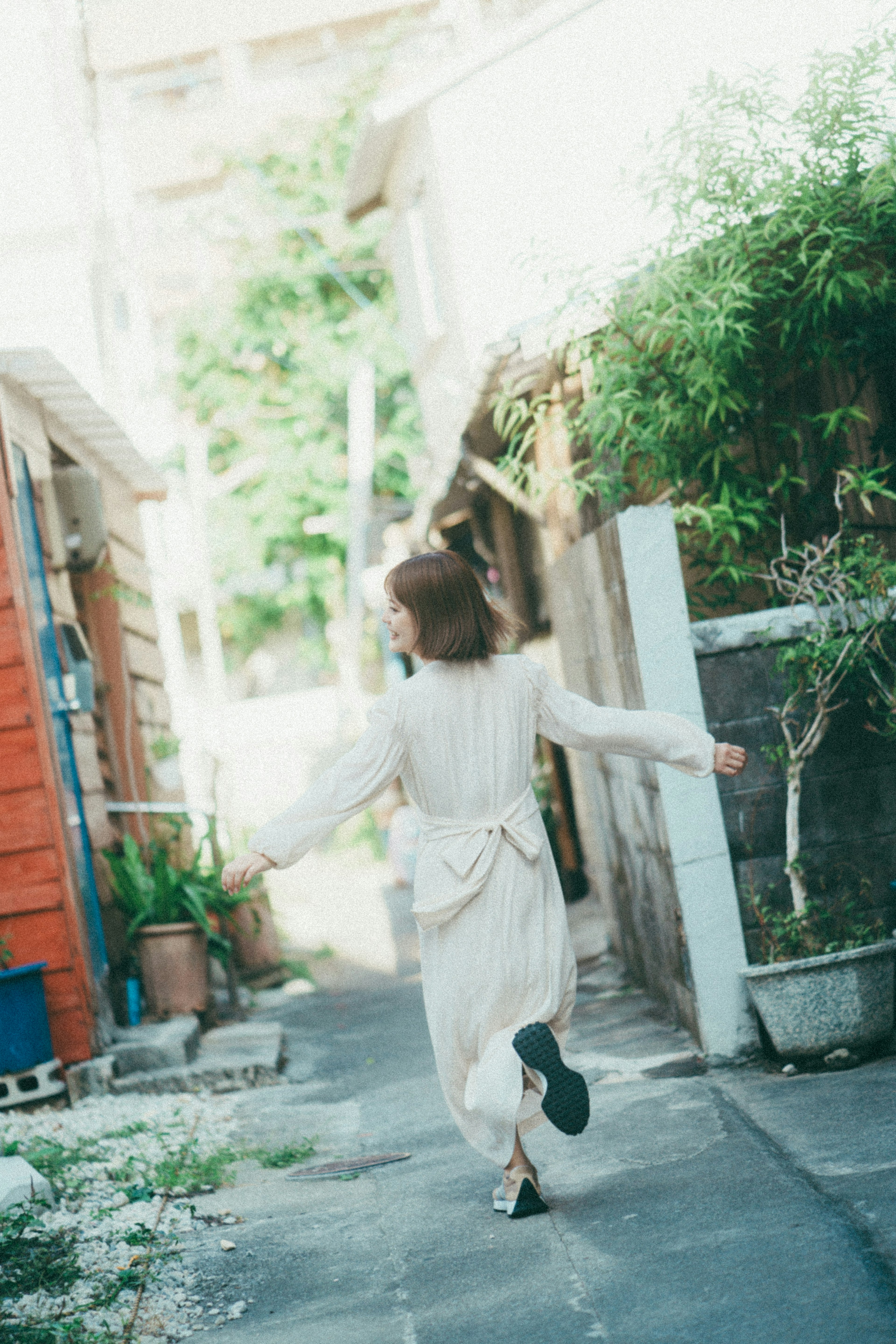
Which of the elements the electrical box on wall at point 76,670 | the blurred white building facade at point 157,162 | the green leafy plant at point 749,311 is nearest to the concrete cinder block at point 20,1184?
the electrical box on wall at point 76,670

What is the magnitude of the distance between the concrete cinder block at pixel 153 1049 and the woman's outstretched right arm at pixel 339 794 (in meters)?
3.01

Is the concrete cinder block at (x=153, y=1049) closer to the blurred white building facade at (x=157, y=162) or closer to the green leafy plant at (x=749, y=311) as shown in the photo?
the green leafy plant at (x=749, y=311)

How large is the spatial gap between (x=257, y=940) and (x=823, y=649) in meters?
5.87

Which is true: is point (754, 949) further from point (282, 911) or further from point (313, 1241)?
point (282, 911)

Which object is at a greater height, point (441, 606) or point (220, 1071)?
point (441, 606)

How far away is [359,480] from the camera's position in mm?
17734

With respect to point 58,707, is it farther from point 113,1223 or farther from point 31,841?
point 113,1223

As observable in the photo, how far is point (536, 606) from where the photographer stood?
10.8 m

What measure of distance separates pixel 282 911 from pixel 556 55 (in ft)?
28.4

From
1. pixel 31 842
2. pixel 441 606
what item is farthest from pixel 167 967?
pixel 441 606

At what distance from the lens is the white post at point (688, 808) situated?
4.76 meters

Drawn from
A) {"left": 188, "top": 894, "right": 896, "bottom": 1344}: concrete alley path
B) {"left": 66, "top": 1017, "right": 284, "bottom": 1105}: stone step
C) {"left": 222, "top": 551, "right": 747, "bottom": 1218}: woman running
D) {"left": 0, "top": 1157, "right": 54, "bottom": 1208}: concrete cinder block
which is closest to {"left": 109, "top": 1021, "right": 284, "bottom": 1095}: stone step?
{"left": 66, "top": 1017, "right": 284, "bottom": 1105}: stone step

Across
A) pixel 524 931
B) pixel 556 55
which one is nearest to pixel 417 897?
pixel 524 931

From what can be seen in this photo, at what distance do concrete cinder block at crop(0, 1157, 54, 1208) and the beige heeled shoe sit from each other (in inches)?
60.4
